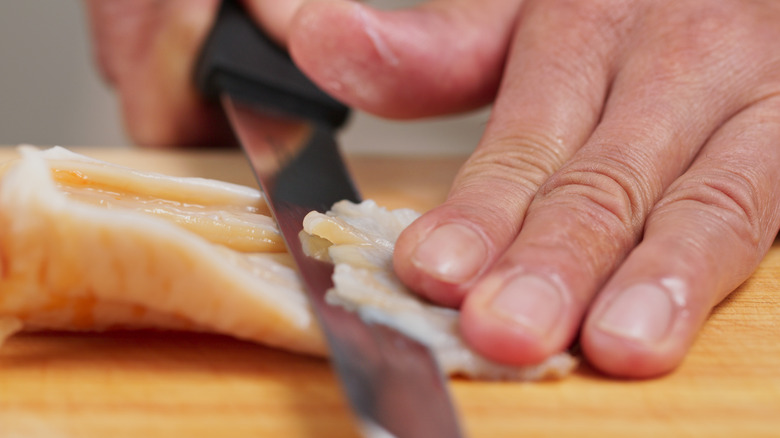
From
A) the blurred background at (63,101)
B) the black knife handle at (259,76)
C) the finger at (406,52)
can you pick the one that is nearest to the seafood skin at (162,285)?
the finger at (406,52)

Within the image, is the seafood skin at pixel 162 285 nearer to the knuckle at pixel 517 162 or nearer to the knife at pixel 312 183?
the knife at pixel 312 183

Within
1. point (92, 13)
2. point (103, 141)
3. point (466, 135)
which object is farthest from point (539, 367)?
point (103, 141)

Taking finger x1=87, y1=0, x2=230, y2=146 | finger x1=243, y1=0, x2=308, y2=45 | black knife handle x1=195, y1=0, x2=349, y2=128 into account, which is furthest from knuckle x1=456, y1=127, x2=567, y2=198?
finger x1=87, y1=0, x2=230, y2=146

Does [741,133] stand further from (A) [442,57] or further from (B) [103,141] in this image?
(B) [103,141]

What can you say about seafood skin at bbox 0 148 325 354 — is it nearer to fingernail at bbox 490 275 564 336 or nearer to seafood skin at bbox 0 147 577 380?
seafood skin at bbox 0 147 577 380

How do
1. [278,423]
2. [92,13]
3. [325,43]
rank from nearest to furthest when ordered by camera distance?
[278,423] < [325,43] < [92,13]
